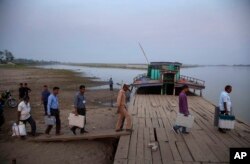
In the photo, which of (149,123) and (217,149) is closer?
(217,149)

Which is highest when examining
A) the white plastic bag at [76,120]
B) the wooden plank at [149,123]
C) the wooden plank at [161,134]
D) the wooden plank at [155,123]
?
the white plastic bag at [76,120]

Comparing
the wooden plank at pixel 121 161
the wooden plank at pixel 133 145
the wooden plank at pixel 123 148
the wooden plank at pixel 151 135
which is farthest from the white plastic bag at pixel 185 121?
the wooden plank at pixel 121 161

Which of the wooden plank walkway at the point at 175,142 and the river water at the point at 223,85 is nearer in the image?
the wooden plank walkway at the point at 175,142

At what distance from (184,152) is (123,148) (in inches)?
62.3

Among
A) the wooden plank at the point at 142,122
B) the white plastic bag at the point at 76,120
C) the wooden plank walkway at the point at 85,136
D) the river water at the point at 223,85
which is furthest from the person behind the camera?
the river water at the point at 223,85

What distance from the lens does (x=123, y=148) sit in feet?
23.2

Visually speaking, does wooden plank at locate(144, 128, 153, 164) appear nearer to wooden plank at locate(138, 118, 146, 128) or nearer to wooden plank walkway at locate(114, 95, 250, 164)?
wooden plank walkway at locate(114, 95, 250, 164)

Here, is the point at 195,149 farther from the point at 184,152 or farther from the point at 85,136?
the point at 85,136

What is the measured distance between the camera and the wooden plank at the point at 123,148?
6498 mm

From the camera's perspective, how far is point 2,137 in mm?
10242

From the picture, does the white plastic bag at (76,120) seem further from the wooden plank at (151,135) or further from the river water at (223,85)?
the river water at (223,85)

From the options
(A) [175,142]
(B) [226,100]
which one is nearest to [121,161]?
(A) [175,142]

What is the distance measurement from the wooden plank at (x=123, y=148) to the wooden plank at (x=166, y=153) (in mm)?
909

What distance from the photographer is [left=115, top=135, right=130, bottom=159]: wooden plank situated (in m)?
6.50
